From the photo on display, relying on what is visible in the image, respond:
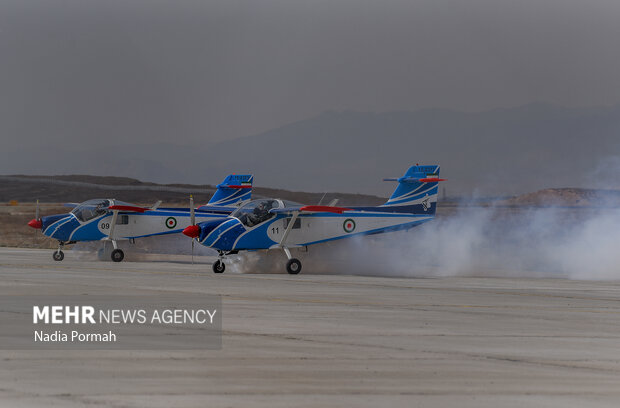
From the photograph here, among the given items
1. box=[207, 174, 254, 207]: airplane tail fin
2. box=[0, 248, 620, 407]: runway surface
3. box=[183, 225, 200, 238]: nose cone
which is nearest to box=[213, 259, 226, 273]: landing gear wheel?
box=[183, 225, 200, 238]: nose cone

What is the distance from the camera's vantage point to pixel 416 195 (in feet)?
122

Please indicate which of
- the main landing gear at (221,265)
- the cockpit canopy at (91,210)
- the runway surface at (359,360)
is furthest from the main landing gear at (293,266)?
the cockpit canopy at (91,210)

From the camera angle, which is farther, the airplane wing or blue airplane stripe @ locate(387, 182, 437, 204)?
blue airplane stripe @ locate(387, 182, 437, 204)

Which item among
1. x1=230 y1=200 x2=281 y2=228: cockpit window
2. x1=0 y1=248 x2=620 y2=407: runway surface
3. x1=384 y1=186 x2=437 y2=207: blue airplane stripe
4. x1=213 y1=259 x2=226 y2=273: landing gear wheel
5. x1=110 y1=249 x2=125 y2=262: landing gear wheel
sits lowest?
x1=0 y1=248 x2=620 y2=407: runway surface

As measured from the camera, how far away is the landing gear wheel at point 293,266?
3259 centimetres

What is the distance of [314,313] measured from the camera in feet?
60.7

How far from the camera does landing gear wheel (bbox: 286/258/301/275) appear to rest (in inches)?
1283

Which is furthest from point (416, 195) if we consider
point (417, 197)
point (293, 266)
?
point (293, 266)

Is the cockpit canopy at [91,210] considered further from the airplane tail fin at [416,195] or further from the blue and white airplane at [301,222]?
the airplane tail fin at [416,195]

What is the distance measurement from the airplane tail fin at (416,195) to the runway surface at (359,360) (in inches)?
536

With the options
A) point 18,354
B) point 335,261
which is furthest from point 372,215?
point 18,354

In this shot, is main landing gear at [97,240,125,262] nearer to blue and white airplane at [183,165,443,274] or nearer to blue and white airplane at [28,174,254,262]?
blue and white airplane at [28,174,254,262]

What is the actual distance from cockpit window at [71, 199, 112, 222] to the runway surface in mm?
16912

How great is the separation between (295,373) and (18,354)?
155 inches
